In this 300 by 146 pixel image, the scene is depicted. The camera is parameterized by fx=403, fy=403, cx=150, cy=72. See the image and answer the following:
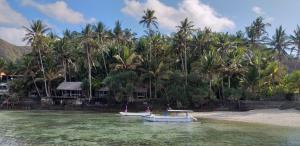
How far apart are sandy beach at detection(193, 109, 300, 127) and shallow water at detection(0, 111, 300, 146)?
3.56 meters

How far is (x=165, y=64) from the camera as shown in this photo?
2746 inches

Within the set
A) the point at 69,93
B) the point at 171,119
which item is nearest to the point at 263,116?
the point at 171,119

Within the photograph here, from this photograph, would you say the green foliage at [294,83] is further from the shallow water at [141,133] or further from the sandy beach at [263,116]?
the shallow water at [141,133]

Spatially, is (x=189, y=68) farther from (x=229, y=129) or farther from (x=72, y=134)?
(x=72, y=134)

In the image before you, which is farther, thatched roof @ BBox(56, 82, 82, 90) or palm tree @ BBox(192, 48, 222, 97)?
thatched roof @ BBox(56, 82, 82, 90)

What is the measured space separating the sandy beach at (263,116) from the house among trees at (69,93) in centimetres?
2396

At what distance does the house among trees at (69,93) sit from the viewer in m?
72.8

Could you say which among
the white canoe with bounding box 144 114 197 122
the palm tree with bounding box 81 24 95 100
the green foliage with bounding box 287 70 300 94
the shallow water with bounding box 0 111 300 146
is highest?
the palm tree with bounding box 81 24 95 100

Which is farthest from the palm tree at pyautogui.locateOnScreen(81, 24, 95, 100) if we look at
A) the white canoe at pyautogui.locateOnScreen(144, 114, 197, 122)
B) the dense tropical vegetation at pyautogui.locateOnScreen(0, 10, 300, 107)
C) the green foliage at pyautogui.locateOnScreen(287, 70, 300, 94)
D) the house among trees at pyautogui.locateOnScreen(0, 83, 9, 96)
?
the green foliage at pyautogui.locateOnScreen(287, 70, 300, 94)

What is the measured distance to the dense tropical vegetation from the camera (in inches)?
2554

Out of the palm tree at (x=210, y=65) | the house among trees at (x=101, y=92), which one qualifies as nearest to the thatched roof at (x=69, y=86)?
the house among trees at (x=101, y=92)

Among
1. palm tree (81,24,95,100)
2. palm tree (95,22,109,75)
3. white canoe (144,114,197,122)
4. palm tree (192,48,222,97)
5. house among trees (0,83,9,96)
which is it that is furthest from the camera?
house among trees (0,83,9,96)

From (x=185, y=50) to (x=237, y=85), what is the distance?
10854 mm

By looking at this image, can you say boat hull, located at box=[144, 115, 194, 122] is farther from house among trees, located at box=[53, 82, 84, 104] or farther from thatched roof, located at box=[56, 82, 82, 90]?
thatched roof, located at box=[56, 82, 82, 90]
